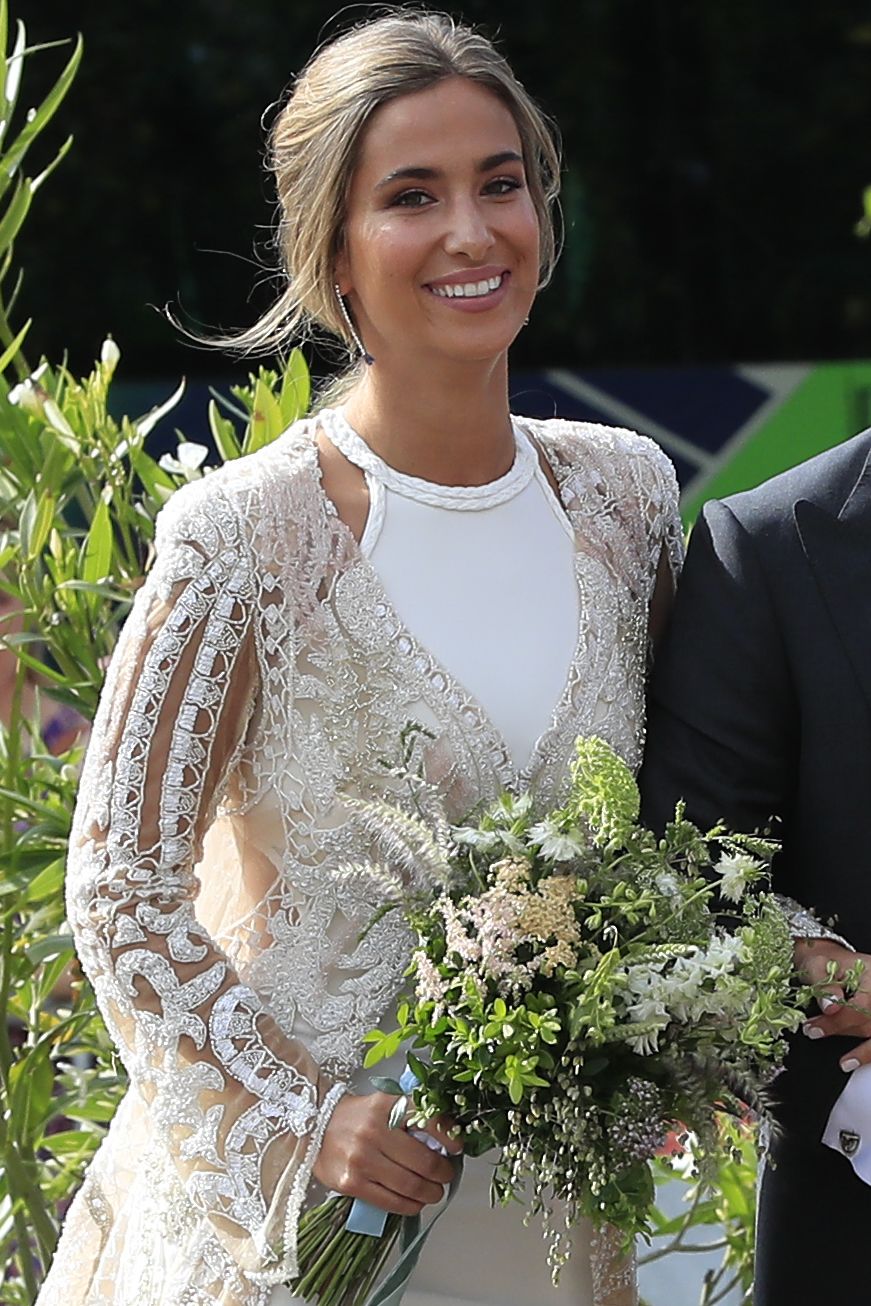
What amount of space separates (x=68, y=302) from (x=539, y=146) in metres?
4.21

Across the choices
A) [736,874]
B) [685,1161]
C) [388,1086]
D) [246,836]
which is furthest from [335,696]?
[685,1161]

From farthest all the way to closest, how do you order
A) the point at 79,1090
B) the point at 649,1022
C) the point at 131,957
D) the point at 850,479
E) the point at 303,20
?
the point at 303,20
the point at 79,1090
the point at 850,479
the point at 131,957
the point at 649,1022

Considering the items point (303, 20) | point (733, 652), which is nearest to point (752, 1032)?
point (733, 652)

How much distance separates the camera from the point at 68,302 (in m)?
6.44

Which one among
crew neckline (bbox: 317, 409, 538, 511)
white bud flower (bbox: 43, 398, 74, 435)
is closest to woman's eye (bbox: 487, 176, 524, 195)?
crew neckline (bbox: 317, 409, 538, 511)

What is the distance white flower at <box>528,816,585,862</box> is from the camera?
195 cm

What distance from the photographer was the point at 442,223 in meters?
2.28

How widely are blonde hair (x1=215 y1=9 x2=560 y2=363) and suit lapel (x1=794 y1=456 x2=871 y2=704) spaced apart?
47cm

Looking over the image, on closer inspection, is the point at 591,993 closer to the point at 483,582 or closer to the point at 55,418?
the point at 483,582

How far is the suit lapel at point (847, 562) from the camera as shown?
2.24 meters

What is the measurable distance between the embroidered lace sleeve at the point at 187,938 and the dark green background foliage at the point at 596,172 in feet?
13.6

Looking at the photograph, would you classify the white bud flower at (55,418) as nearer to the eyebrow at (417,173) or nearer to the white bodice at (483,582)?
the white bodice at (483,582)

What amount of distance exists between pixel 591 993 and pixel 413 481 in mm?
722

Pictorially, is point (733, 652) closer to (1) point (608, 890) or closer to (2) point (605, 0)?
(1) point (608, 890)
